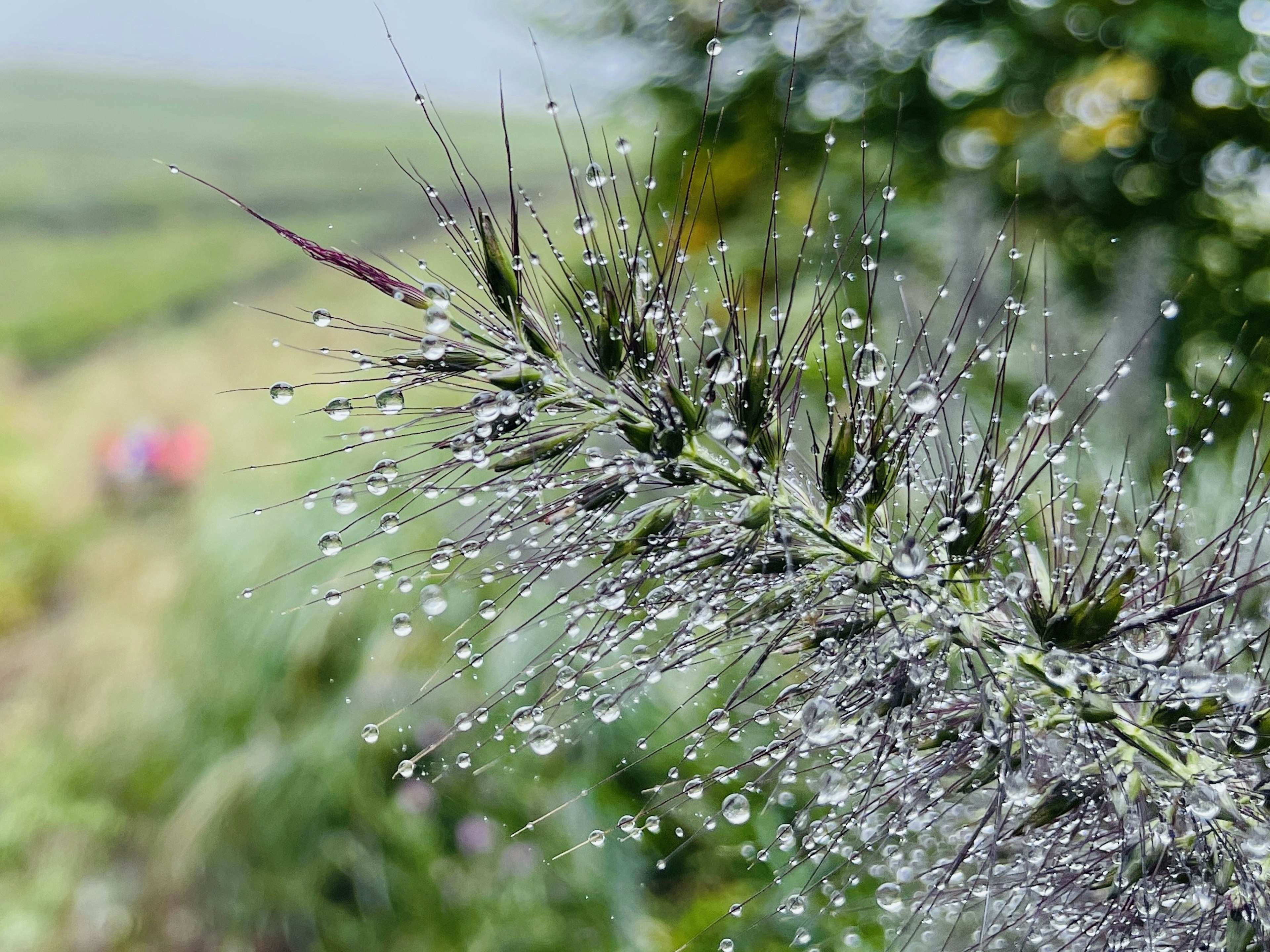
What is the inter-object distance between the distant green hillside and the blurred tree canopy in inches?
43.6

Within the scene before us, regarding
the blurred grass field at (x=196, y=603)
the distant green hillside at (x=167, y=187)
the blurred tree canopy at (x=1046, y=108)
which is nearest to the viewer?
the blurred tree canopy at (x=1046, y=108)

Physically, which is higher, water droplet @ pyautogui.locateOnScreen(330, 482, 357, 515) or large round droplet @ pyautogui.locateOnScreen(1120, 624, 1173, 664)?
water droplet @ pyautogui.locateOnScreen(330, 482, 357, 515)

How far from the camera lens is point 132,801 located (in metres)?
1.22

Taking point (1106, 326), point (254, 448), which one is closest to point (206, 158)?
point (254, 448)

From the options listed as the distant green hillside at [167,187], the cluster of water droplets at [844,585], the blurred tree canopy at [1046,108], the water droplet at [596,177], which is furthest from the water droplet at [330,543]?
the distant green hillside at [167,187]

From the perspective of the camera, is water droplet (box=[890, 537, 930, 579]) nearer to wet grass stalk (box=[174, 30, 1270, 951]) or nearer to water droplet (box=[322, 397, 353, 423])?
wet grass stalk (box=[174, 30, 1270, 951])

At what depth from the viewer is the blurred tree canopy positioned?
0.66 meters

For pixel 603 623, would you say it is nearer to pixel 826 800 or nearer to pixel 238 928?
pixel 826 800

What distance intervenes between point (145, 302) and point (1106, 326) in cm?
218

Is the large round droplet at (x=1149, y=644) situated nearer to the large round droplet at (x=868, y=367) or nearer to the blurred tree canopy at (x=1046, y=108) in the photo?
the large round droplet at (x=868, y=367)

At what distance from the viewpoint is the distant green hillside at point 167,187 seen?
2041 millimetres

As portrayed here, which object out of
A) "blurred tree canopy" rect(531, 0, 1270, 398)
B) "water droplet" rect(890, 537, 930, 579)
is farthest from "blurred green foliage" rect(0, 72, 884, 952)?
"blurred tree canopy" rect(531, 0, 1270, 398)

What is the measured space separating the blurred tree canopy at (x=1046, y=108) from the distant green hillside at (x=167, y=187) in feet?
3.63

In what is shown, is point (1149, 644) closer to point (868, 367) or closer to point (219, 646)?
point (868, 367)
